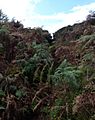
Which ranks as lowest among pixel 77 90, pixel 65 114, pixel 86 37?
pixel 65 114

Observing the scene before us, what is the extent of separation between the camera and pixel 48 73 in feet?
23.0

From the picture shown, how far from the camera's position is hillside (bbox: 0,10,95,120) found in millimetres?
5848

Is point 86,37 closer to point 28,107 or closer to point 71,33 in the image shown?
point 71,33

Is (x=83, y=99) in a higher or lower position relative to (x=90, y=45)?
lower

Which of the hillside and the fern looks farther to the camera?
the fern

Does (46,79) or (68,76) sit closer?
(68,76)

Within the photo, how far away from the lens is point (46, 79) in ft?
23.5

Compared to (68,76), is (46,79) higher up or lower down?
lower down

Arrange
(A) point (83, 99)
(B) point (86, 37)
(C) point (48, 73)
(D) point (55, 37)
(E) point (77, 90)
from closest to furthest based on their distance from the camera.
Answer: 1. (A) point (83, 99)
2. (E) point (77, 90)
3. (C) point (48, 73)
4. (B) point (86, 37)
5. (D) point (55, 37)

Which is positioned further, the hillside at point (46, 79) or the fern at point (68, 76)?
the fern at point (68, 76)

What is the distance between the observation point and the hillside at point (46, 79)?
5.85 m

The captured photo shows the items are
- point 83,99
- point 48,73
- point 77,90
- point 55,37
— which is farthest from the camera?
point 55,37

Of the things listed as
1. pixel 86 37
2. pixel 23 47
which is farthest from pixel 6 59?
pixel 86 37

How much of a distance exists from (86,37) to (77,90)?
1802 mm
